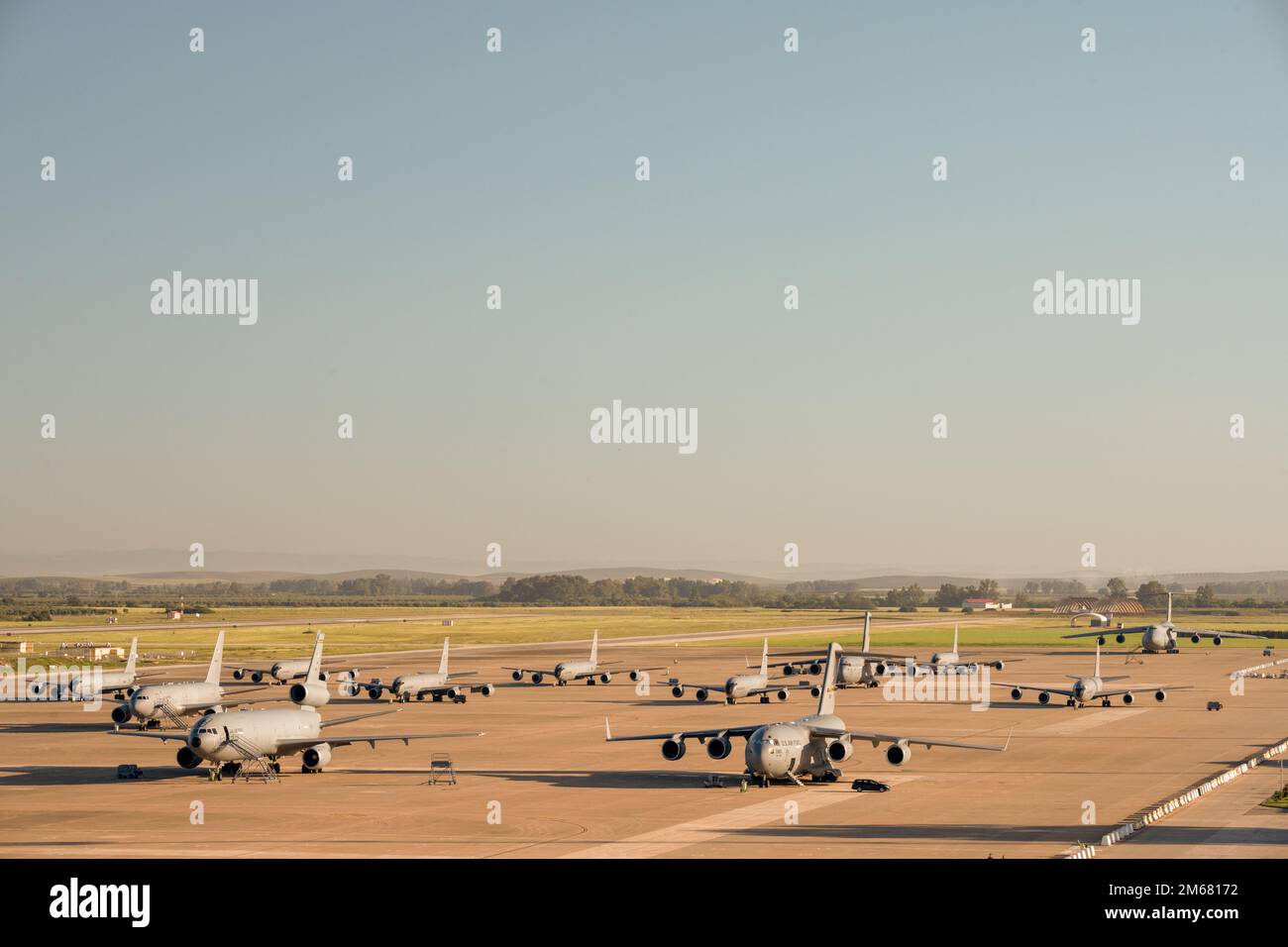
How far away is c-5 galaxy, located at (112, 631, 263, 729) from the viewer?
82.1 meters

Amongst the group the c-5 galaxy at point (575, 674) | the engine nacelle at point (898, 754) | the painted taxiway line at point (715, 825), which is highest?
the engine nacelle at point (898, 754)

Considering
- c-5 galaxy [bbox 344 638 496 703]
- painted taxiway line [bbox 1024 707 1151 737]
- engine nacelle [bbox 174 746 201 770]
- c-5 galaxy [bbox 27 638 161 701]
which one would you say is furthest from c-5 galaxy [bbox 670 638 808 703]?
engine nacelle [bbox 174 746 201 770]

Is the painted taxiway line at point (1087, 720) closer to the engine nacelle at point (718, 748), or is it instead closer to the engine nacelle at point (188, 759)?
the engine nacelle at point (718, 748)

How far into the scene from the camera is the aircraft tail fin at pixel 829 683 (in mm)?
64688

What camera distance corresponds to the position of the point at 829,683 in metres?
65.8

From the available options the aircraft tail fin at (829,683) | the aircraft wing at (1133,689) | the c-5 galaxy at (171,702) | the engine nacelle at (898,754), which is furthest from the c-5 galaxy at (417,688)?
the engine nacelle at (898,754)

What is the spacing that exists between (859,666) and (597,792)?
71.0 metres

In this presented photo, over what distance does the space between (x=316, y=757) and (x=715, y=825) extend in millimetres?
24605

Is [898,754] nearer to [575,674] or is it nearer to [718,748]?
[718,748]

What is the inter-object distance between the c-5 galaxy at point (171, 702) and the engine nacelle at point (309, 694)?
17.3 ft
